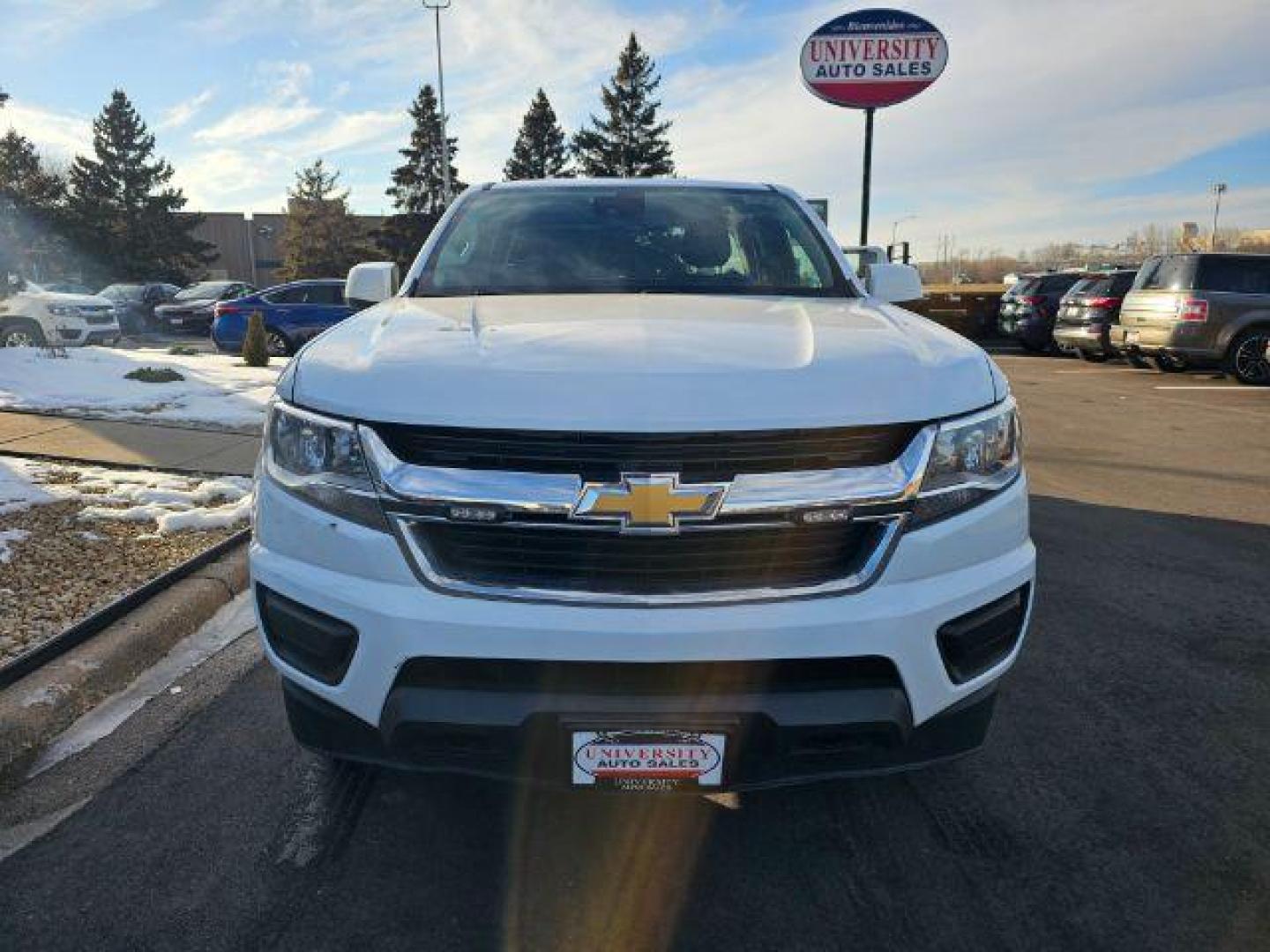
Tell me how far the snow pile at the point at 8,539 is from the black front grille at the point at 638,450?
336 centimetres

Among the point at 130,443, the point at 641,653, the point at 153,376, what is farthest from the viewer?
the point at 153,376

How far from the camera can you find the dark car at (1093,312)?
52.6ft

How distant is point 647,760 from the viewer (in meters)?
1.98

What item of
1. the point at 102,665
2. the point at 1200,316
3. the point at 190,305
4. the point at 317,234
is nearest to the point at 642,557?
the point at 102,665

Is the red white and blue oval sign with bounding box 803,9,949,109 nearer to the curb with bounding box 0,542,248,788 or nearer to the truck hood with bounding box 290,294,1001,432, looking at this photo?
the curb with bounding box 0,542,248,788

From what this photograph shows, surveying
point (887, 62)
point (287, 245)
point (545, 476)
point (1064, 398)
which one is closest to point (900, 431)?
point (545, 476)

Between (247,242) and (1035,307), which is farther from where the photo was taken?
(247,242)

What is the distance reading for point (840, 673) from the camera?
1989 mm

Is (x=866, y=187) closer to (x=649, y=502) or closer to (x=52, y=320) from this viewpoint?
(x=649, y=502)

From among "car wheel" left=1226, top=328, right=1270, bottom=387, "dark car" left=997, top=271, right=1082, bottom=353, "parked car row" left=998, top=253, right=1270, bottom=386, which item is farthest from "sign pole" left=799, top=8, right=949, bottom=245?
"dark car" left=997, top=271, right=1082, bottom=353

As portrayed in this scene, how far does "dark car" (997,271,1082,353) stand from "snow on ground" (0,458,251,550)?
17425 mm

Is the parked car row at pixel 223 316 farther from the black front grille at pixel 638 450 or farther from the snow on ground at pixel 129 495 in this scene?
the black front grille at pixel 638 450

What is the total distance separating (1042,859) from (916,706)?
79cm

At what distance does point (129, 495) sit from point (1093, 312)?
15.8 m
